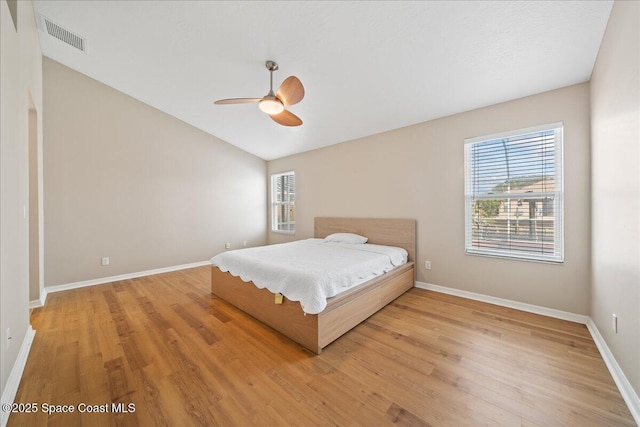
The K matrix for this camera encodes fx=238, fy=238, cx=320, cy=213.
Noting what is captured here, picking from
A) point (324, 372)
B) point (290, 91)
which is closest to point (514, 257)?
point (324, 372)

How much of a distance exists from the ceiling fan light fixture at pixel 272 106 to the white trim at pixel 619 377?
3275 mm

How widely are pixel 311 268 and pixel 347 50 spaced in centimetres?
217

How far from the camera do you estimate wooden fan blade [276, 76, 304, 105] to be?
2215 mm

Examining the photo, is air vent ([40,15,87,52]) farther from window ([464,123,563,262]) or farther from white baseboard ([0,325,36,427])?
window ([464,123,563,262])

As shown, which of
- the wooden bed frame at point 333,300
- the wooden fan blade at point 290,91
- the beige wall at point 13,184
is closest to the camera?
the beige wall at point 13,184

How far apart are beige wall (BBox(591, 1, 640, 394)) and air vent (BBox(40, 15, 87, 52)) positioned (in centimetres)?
501

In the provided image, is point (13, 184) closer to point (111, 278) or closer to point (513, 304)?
point (111, 278)

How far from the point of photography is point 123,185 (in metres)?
3.90

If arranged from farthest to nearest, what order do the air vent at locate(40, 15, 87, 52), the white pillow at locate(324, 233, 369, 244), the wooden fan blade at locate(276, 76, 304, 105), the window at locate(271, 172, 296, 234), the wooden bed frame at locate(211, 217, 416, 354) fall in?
the window at locate(271, 172, 296, 234)
the white pillow at locate(324, 233, 369, 244)
the air vent at locate(40, 15, 87, 52)
the wooden fan blade at locate(276, 76, 304, 105)
the wooden bed frame at locate(211, 217, 416, 354)

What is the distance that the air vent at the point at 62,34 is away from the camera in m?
2.66

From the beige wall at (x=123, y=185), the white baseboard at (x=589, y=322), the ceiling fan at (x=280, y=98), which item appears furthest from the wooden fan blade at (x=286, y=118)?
the white baseboard at (x=589, y=322)

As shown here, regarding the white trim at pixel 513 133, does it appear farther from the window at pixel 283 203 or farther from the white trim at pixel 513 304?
the window at pixel 283 203

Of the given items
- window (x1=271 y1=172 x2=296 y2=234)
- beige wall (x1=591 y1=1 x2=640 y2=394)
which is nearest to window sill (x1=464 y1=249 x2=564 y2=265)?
beige wall (x1=591 y1=1 x2=640 y2=394)

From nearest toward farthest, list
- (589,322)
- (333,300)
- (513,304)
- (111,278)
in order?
(333,300) < (589,322) < (513,304) < (111,278)
